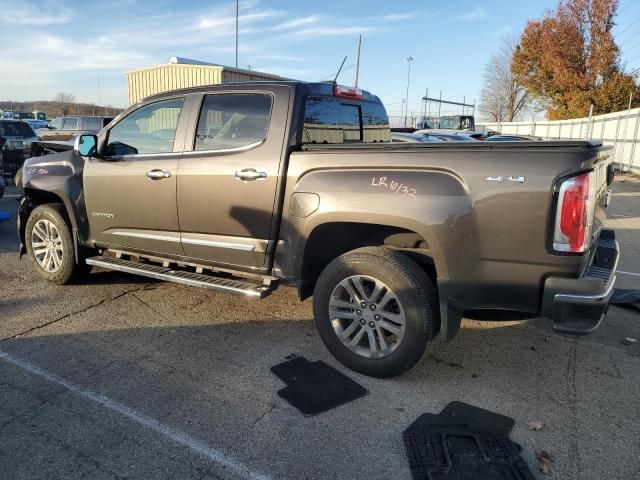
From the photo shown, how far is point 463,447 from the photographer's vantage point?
9.08 ft

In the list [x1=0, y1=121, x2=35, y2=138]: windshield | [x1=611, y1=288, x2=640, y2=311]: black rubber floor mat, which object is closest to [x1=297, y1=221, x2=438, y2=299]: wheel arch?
[x1=611, y1=288, x2=640, y2=311]: black rubber floor mat

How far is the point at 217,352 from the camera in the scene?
13.0 feet

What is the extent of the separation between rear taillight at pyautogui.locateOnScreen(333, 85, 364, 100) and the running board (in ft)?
5.81

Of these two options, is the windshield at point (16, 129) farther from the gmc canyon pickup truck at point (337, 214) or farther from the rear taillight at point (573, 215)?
the rear taillight at point (573, 215)

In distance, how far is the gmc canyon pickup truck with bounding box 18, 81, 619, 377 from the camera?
115 inches

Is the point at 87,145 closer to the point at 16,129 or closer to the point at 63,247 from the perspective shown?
the point at 63,247

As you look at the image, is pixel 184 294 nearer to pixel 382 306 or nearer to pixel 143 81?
pixel 382 306

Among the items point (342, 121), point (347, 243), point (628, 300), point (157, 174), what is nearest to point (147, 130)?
point (157, 174)

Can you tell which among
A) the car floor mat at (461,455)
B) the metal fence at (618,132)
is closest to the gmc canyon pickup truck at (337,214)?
the car floor mat at (461,455)

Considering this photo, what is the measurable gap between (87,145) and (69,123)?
16.9m

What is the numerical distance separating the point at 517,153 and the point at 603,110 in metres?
34.0

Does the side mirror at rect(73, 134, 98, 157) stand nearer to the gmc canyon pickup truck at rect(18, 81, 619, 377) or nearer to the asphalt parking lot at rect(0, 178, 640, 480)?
the gmc canyon pickup truck at rect(18, 81, 619, 377)

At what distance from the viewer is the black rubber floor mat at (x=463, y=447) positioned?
8.41 feet

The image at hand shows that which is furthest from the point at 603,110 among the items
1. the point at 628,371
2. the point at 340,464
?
the point at 340,464
